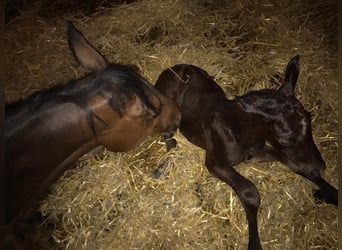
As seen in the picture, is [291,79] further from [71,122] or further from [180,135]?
[71,122]

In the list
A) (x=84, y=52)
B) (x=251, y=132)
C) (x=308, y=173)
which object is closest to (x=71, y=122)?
(x=84, y=52)

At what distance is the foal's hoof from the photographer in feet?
10.1

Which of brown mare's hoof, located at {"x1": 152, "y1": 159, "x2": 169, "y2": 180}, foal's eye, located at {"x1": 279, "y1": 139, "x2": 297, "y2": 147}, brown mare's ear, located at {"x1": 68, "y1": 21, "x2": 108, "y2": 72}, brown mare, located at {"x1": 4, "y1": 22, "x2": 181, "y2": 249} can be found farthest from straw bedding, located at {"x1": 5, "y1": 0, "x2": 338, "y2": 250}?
brown mare's ear, located at {"x1": 68, "y1": 21, "x2": 108, "y2": 72}

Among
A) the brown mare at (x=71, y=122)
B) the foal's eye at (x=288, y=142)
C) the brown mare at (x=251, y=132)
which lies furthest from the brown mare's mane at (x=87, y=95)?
the foal's eye at (x=288, y=142)

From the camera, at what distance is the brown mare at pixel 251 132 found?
2824 millimetres

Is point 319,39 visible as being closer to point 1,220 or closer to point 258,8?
point 258,8

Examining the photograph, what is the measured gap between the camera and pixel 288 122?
2795mm

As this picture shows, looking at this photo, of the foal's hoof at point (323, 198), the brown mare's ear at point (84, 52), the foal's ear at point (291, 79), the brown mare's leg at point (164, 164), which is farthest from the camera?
the brown mare's leg at point (164, 164)

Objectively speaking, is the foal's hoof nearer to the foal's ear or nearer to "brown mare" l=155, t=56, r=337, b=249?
"brown mare" l=155, t=56, r=337, b=249

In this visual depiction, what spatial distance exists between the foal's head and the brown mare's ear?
3.37ft

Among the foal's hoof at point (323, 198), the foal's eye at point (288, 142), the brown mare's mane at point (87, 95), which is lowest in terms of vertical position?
the foal's hoof at point (323, 198)

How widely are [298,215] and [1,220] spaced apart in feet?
6.95

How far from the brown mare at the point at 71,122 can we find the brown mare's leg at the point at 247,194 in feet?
2.26

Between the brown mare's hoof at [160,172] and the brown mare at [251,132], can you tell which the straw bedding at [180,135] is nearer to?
the brown mare's hoof at [160,172]
